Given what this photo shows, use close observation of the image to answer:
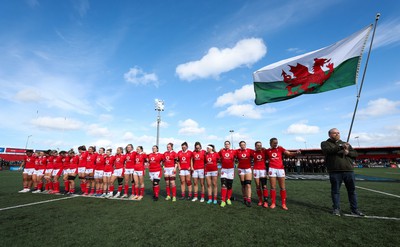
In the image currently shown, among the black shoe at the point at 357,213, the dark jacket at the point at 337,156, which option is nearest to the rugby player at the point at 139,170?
the dark jacket at the point at 337,156

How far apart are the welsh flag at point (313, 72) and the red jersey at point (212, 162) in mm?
2759

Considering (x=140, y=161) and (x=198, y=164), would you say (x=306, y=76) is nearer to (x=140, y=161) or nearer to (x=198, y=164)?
(x=198, y=164)

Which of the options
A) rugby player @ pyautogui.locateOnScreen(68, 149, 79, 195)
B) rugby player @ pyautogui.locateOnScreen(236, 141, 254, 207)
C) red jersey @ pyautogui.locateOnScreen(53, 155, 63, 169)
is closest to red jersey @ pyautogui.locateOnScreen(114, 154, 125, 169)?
rugby player @ pyautogui.locateOnScreen(68, 149, 79, 195)

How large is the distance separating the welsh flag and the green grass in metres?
4.07

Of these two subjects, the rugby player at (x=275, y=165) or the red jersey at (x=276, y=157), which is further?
the red jersey at (x=276, y=157)

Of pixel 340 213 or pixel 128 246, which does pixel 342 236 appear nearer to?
pixel 340 213

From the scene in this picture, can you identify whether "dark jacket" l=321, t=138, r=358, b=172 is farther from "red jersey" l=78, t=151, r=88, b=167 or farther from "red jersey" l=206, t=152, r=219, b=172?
"red jersey" l=78, t=151, r=88, b=167

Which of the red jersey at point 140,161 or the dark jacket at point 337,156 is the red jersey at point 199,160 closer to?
the red jersey at point 140,161

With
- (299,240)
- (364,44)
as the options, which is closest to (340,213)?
(299,240)

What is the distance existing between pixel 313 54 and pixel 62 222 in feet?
31.4

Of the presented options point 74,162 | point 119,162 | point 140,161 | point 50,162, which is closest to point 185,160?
point 140,161

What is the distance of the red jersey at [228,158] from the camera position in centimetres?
817

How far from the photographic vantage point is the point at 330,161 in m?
6.32

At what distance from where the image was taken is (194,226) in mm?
5160
